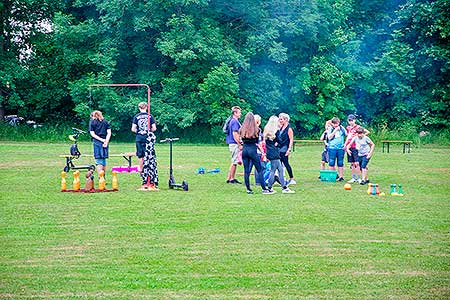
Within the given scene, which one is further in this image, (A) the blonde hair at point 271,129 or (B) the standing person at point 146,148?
(B) the standing person at point 146,148

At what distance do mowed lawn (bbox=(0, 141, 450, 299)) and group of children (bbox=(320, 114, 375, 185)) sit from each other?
1000 millimetres

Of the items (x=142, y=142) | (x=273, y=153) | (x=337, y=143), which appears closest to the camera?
(x=273, y=153)

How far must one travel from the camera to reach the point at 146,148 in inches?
634

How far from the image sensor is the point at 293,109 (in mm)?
44656

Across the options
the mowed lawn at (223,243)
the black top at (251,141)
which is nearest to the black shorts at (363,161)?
the mowed lawn at (223,243)

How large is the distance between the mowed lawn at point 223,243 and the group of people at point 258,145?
47 cm

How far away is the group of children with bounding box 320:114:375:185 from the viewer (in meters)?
18.1

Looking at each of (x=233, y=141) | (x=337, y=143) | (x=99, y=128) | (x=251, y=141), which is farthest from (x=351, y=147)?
(x=99, y=128)

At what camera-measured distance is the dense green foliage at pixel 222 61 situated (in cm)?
4091

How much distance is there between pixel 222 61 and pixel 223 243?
104 feet

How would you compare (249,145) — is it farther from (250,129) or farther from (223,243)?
(223,243)

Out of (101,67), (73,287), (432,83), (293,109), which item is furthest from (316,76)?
(73,287)

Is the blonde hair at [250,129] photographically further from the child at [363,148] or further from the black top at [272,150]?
the child at [363,148]

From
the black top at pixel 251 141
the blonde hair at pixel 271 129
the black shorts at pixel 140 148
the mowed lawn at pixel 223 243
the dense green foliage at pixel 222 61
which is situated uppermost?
the dense green foliage at pixel 222 61
